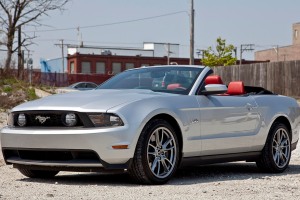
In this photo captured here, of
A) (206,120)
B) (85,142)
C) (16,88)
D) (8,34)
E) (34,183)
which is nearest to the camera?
(85,142)

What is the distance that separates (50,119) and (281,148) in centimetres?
351

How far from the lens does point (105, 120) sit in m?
7.86

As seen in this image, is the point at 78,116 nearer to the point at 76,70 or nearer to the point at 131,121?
the point at 131,121

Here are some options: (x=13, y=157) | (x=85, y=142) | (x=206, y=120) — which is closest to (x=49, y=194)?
(x=85, y=142)

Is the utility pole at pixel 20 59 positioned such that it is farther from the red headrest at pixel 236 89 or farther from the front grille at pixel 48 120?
the front grille at pixel 48 120

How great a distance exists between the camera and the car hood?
7.97 m

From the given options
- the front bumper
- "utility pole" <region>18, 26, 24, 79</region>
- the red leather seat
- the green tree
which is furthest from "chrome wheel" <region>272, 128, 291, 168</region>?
the green tree

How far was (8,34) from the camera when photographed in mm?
34344

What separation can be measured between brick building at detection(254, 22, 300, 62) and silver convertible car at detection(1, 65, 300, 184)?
87.7 meters

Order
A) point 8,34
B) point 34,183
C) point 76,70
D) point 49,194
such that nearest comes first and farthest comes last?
1. point 49,194
2. point 34,183
3. point 8,34
4. point 76,70

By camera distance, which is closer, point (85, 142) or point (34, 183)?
point (85, 142)

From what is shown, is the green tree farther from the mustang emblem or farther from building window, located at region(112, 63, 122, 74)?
the mustang emblem

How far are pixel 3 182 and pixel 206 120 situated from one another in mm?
2349

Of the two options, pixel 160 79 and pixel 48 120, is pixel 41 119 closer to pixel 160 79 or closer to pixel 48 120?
pixel 48 120
